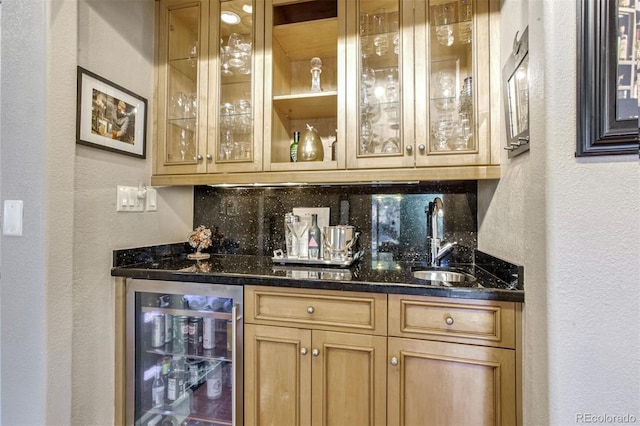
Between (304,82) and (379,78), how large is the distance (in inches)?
22.1

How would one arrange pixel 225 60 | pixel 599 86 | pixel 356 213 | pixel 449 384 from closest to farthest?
pixel 599 86, pixel 449 384, pixel 225 60, pixel 356 213

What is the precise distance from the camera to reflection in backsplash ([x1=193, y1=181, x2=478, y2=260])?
1.72 metres

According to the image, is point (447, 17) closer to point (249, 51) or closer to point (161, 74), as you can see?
point (249, 51)

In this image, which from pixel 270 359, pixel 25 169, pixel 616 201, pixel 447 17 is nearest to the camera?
pixel 616 201

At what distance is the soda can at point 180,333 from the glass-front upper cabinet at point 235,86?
0.81 m

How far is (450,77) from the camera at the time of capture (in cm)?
147

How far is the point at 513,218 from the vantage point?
3.86 feet

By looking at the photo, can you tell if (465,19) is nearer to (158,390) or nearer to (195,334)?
(195,334)

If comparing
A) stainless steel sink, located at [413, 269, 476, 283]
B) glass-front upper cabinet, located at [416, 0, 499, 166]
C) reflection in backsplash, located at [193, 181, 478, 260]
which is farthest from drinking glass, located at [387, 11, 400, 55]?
stainless steel sink, located at [413, 269, 476, 283]

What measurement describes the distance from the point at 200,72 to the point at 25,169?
3.07 feet

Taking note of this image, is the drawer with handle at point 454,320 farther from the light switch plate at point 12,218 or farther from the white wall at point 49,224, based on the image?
the light switch plate at point 12,218

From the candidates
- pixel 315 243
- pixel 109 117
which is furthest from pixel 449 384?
pixel 109 117

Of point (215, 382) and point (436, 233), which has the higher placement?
point (436, 233)

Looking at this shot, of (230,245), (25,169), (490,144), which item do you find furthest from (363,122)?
(25,169)
